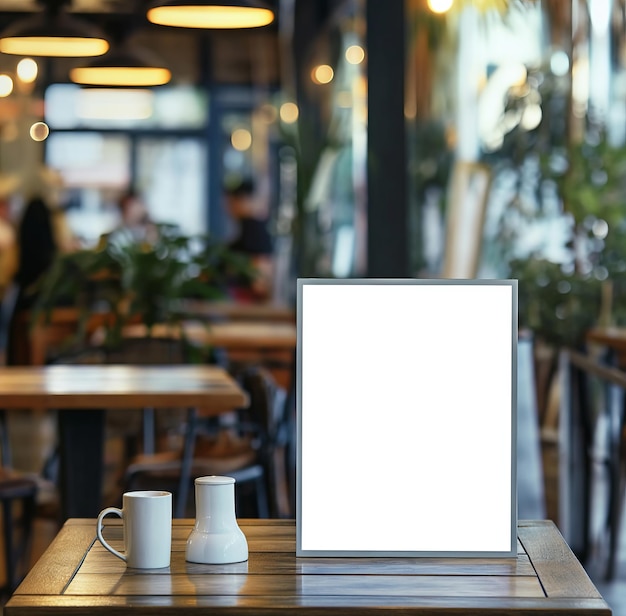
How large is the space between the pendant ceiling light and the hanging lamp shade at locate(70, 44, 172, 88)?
26.2 inches

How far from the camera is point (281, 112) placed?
13266 millimetres

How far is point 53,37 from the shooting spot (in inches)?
161

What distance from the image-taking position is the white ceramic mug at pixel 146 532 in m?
1.53

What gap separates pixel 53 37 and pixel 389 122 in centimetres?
124

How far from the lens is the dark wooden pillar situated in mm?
4477

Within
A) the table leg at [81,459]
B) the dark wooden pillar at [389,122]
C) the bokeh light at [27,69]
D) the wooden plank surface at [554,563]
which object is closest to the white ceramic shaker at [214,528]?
the wooden plank surface at [554,563]

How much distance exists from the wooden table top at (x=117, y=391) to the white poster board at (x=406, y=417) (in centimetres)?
192

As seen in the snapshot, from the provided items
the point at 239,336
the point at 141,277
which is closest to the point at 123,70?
the point at 141,277

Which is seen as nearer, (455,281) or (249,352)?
(455,281)

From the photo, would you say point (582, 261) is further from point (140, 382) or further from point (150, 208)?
point (150, 208)

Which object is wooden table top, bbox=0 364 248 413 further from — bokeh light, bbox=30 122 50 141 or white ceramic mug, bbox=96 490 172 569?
bokeh light, bbox=30 122 50 141

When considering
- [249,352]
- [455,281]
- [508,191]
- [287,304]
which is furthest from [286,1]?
[455,281]

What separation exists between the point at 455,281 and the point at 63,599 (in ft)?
2.10

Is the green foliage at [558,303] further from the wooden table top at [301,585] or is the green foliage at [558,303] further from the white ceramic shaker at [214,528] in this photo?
the white ceramic shaker at [214,528]
